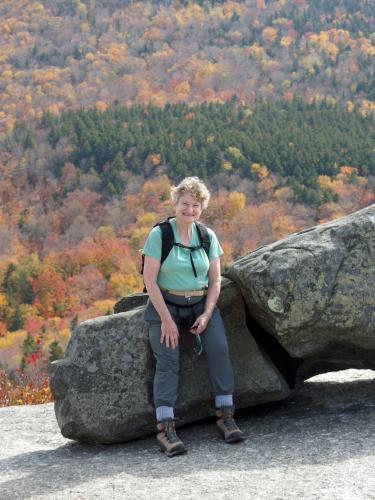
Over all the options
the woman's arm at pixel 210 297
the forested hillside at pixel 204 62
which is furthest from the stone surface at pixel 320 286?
the forested hillside at pixel 204 62

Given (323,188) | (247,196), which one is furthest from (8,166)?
(323,188)

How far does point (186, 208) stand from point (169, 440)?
228 centimetres

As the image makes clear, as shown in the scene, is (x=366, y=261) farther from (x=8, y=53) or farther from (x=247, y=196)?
(x=8, y=53)

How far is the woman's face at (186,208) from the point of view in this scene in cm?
674

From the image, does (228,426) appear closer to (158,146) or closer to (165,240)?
(165,240)

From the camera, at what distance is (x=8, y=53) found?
18538 cm

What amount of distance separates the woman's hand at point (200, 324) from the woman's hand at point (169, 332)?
19 cm

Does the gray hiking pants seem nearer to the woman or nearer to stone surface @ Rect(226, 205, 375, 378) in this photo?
the woman

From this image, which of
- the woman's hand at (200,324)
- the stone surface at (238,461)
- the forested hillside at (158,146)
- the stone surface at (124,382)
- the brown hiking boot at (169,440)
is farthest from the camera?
the forested hillside at (158,146)

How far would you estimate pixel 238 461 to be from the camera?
632 centimetres

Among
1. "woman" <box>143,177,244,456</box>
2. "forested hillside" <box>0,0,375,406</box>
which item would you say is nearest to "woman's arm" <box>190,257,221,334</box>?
"woman" <box>143,177,244,456</box>

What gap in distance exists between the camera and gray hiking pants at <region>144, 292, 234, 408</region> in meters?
6.82

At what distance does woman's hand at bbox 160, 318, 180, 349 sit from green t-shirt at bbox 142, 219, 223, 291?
35 cm

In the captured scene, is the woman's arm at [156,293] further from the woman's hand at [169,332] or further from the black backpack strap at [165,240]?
the black backpack strap at [165,240]
